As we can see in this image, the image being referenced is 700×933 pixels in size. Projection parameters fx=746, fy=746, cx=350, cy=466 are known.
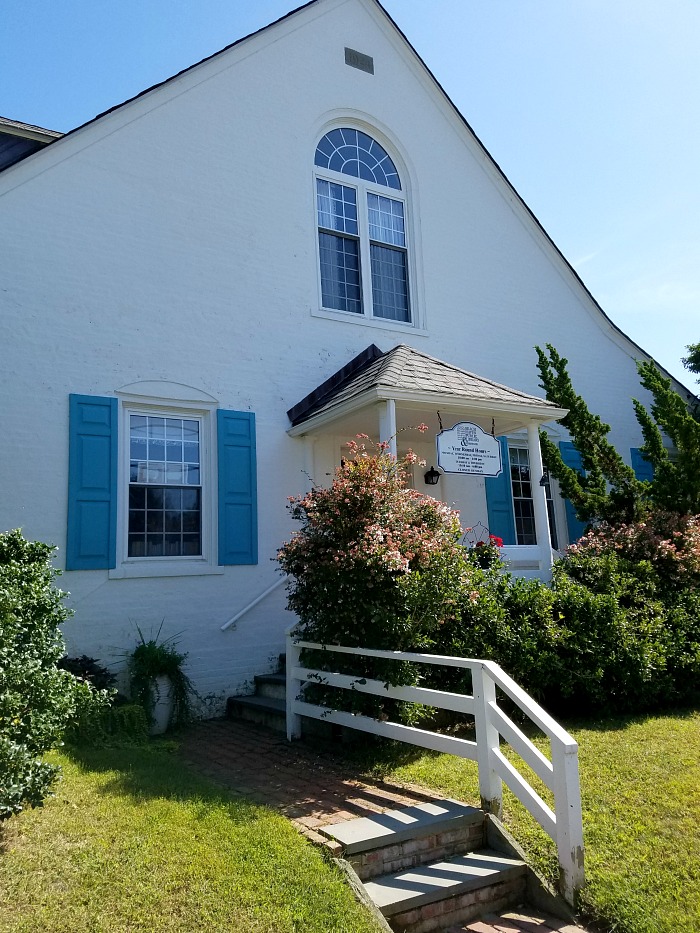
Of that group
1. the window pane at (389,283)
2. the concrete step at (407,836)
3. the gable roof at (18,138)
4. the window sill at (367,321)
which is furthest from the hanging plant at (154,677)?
the gable roof at (18,138)

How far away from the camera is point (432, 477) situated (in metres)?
10.3

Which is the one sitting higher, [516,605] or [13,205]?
[13,205]

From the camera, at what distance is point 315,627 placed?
263 inches

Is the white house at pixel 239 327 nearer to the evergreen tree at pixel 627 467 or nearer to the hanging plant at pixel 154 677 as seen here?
the hanging plant at pixel 154 677

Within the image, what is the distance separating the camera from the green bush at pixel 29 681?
4.05m

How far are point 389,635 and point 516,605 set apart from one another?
1.67m

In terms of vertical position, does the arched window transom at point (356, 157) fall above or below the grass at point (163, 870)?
above

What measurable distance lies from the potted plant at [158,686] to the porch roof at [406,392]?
323cm

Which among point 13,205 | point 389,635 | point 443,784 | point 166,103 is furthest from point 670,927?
point 166,103

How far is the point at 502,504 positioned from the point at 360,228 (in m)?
4.59

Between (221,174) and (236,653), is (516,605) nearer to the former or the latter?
(236,653)

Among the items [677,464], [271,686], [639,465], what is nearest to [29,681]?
[271,686]

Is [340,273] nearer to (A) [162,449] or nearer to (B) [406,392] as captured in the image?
(B) [406,392]

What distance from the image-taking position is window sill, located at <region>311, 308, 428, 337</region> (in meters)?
10.3
